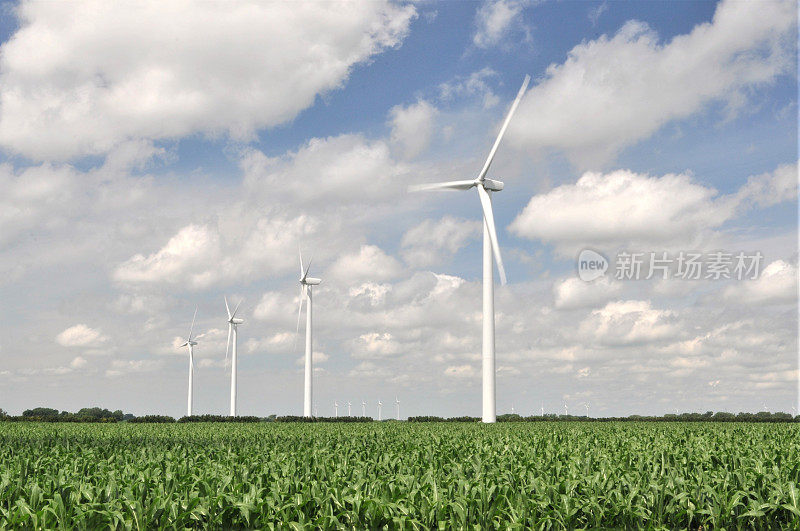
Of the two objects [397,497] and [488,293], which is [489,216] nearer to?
[488,293]

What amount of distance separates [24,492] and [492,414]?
49.1 metres

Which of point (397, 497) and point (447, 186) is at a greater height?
point (447, 186)

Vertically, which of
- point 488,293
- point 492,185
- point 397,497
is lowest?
point 397,497

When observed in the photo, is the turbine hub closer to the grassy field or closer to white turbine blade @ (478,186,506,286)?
white turbine blade @ (478,186,506,286)

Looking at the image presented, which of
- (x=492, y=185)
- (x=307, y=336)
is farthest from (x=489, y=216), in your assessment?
(x=307, y=336)

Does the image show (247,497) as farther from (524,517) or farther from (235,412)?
(235,412)

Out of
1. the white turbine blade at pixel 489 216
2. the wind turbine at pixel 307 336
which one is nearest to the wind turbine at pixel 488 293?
the white turbine blade at pixel 489 216

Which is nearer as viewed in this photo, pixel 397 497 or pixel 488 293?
pixel 397 497

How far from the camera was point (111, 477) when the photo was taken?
12.9m

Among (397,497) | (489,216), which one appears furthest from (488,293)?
(397,497)

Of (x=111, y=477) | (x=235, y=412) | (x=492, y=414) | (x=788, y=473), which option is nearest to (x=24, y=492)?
(x=111, y=477)

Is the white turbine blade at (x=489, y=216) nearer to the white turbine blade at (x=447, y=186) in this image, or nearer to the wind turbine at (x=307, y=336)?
the white turbine blade at (x=447, y=186)

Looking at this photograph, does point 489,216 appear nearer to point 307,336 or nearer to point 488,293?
point 488,293

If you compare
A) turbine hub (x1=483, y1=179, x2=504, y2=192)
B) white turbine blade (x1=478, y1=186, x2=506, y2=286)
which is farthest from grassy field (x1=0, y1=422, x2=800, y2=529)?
turbine hub (x1=483, y1=179, x2=504, y2=192)
